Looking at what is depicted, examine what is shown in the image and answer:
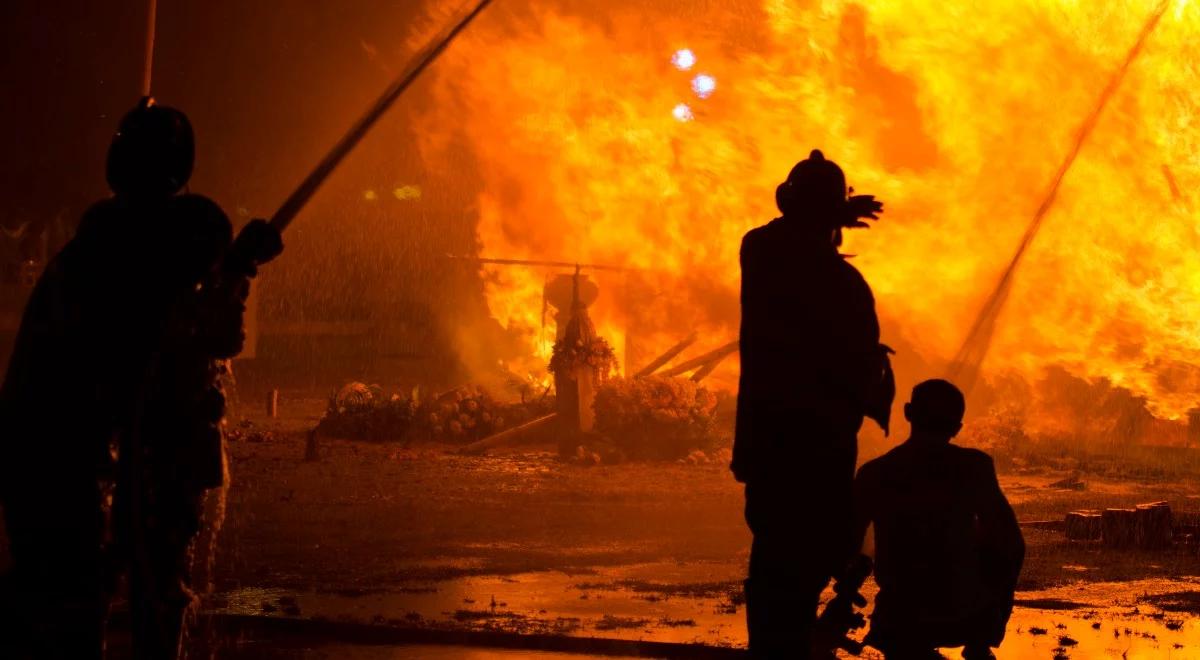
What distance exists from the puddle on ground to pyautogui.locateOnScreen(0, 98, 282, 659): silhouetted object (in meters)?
2.85

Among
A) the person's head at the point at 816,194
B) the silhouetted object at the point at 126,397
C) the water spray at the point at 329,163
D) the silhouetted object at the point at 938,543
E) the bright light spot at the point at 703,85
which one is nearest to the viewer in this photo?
the silhouetted object at the point at 126,397

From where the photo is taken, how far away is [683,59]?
18.2m

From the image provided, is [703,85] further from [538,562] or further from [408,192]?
[408,192]

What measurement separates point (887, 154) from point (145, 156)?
43.6 ft

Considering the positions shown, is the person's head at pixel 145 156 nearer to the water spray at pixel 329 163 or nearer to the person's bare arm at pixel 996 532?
the water spray at pixel 329 163

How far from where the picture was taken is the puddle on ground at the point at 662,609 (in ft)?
23.3

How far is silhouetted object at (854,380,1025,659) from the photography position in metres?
4.55

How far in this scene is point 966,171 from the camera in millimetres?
16406

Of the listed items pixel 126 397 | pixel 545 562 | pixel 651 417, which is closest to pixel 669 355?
pixel 651 417

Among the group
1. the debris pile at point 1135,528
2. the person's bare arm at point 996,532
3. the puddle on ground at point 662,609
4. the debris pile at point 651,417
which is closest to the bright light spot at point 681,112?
the debris pile at point 651,417

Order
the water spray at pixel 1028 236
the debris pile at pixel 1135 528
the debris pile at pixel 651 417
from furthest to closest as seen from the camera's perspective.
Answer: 1. the debris pile at pixel 651 417
2. the water spray at pixel 1028 236
3. the debris pile at pixel 1135 528

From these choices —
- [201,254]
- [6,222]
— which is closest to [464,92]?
[6,222]

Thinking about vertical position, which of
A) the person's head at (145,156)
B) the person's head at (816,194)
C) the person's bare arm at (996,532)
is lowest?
the person's bare arm at (996,532)

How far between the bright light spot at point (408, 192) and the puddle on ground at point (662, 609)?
997 inches
